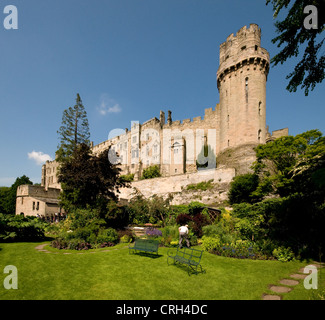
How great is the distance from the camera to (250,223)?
1248 centimetres

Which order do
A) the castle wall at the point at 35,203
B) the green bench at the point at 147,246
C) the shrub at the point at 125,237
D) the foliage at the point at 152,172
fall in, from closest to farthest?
the green bench at the point at 147,246
the shrub at the point at 125,237
the castle wall at the point at 35,203
the foliage at the point at 152,172

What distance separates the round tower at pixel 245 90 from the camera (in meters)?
29.7

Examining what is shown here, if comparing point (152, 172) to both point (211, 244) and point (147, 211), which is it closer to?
point (147, 211)

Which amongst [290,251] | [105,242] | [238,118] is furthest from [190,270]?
[238,118]

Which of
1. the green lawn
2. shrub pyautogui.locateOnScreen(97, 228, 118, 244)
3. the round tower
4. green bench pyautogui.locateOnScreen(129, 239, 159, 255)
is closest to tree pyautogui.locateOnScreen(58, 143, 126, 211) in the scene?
shrub pyautogui.locateOnScreen(97, 228, 118, 244)

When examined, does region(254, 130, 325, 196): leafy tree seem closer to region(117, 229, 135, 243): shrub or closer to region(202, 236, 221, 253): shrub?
region(202, 236, 221, 253): shrub

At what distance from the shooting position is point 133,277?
6.78 metres

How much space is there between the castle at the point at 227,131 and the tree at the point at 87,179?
1112cm

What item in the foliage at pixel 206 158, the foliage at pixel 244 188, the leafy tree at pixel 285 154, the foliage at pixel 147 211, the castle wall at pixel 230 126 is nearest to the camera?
the foliage at pixel 147 211

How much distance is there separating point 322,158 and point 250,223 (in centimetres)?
590

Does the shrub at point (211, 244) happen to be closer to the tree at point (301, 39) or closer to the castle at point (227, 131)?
the tree at point (301, 39)

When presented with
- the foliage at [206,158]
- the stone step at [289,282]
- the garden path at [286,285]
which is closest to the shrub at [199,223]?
the garden path at [286,285]

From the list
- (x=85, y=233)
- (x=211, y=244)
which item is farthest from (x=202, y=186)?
(x=85, y=233)

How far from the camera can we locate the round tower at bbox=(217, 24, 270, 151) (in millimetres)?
29688
